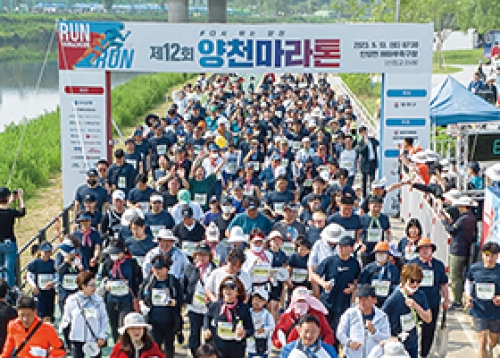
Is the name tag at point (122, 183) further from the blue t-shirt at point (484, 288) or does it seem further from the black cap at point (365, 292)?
the black cap at point (365, 292)

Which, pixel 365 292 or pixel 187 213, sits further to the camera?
pixel 187 213

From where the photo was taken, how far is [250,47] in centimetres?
1653

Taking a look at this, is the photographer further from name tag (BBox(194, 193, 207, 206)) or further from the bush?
the bush

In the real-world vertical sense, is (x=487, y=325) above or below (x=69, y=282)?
below

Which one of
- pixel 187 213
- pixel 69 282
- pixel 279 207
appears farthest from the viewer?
pixel 279 207

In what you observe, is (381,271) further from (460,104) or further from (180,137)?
(460,104)

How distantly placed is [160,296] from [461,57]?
200 ft

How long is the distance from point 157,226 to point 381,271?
11.1 ft

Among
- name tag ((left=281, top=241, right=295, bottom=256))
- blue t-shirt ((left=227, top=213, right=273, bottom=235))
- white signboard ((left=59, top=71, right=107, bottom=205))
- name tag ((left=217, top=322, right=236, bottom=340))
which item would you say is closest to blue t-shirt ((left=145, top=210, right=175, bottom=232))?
blue t-shirt ((left=227, top=213, right=273, bottom=235))

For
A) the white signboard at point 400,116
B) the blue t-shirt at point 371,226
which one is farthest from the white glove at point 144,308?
the white signboard at point 400,116

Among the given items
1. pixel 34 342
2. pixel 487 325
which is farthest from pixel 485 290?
pixel 34 342

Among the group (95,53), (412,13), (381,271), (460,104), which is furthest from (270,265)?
(412,13)

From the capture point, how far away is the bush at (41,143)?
2308 cm

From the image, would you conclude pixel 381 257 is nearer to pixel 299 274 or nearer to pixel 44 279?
pixel 299 274
